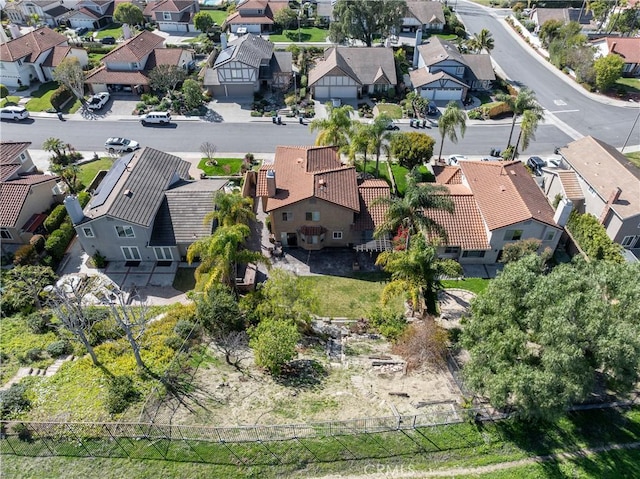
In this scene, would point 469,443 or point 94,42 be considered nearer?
point 469,443

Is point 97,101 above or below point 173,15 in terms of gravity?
below

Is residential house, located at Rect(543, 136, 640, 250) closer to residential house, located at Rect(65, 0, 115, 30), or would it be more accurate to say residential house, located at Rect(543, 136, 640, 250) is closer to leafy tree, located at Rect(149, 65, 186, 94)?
leafy tree, located at Rect(149, 65, 186, 94)

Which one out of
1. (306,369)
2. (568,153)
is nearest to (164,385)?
(306,369)

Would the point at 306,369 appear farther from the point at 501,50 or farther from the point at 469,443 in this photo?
the point at 501,50

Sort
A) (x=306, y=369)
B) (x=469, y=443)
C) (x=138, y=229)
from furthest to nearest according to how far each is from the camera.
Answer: (x=138, y=229) < (x=306, y=369) < (x=469, y=443)

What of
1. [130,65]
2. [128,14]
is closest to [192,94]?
[130,65]

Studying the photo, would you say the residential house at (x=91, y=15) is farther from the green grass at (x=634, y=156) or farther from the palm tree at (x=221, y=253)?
the green grass at (x=634, y=156)

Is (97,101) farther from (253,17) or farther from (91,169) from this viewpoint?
(253,17)
